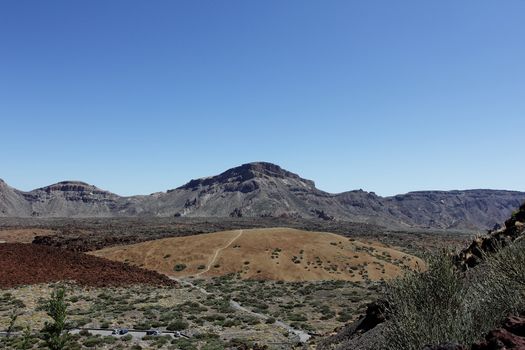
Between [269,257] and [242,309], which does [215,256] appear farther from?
[242,309]

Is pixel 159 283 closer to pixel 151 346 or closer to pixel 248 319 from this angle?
pixel 248 319

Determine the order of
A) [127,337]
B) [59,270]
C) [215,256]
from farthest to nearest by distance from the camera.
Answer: [215,256] → [59,270] → [127,337]

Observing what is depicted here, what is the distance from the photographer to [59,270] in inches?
1692

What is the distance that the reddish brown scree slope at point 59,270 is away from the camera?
4028 cm

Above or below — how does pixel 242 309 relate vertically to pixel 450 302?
below

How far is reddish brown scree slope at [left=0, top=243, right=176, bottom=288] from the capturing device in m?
40.3

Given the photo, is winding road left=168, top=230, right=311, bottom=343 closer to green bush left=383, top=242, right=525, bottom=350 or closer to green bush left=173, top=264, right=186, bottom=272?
green bush left=173, top=264, right=186, bottom=272

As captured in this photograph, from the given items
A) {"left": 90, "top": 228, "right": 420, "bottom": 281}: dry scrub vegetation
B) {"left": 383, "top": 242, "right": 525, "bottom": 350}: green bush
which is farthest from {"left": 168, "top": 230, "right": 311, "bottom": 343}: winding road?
{"left": 383, "top": 242, "right": 525, "bottom": 350}: green bush

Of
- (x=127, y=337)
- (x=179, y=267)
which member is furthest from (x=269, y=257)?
(x=127, y=337)

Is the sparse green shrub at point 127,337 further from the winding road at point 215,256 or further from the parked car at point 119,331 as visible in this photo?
the winding road at point 215,256

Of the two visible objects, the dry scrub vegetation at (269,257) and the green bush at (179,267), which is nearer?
the dry scrub vegetation at (269,257)

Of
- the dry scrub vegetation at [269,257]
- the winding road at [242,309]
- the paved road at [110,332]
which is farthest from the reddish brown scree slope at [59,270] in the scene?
the paved road at [110,332]

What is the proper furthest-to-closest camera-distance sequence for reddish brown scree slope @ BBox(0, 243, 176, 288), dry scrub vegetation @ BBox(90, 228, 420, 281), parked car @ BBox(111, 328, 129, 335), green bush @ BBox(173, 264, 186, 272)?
green bush @ BBox(173, 264, 186, 272), dry scrub vegetation @ BBox(90, 228, 420, 281), reddish brown scree slope @ BBox(0, 243, 176, 288), parked car @ BBox(111, 328, 129, 335)

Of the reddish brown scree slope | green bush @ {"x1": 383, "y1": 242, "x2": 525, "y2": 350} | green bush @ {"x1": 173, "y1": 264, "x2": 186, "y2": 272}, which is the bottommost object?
green bush @ {"x1": 173, "y1": 264, "x2": 186, "y2": 272}
